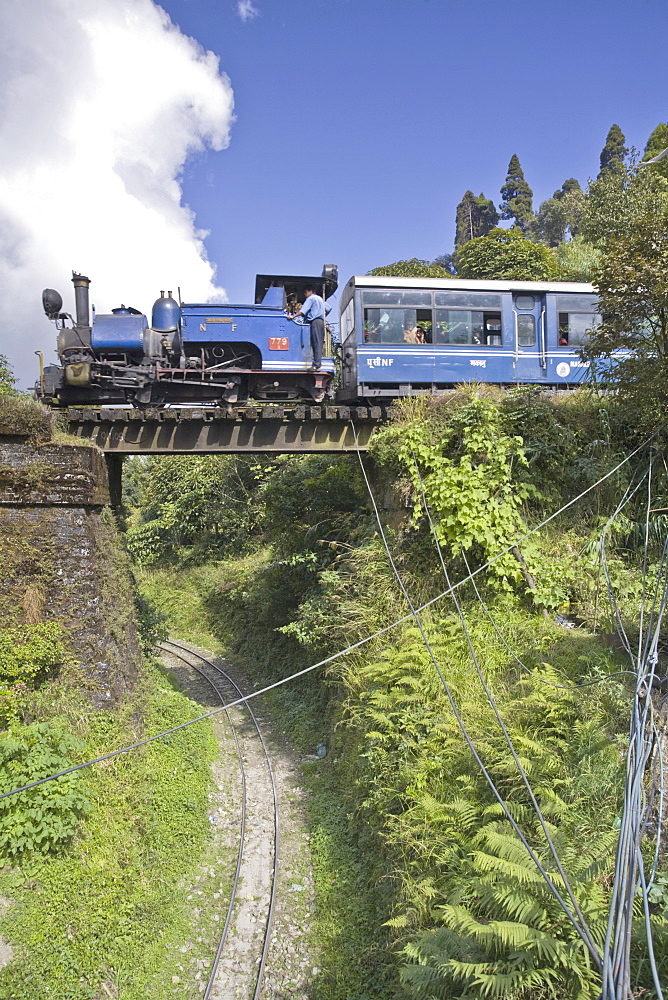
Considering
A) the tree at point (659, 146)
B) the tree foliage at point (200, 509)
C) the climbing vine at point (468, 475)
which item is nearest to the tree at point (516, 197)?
the tree at point (659, 146)

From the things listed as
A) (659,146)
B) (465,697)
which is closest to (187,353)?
(465,697)

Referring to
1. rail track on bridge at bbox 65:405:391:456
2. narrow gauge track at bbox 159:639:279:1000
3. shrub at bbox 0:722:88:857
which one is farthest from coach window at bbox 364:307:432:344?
shrub at bbox 0:722:88:857

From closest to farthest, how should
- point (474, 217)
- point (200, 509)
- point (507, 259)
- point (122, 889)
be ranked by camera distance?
point (122, 889)
point (200, 509)
point (507, 259)
point (474, 217)

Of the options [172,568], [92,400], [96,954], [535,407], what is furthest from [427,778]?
[172,568]

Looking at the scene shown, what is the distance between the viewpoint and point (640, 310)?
304 inches

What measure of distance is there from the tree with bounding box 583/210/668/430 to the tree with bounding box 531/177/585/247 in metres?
41.9

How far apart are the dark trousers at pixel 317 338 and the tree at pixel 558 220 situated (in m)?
39.3

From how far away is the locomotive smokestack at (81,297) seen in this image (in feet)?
38.6

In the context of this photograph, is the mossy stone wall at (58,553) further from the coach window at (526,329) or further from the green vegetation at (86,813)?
the coach window at (526,329)

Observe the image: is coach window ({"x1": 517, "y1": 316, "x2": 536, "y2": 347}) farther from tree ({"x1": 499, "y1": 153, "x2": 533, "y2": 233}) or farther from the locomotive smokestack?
tree ({"x1": 499, "y1": 153, "x2": 533, "y2": 233})

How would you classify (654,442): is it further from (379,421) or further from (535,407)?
(379,421)

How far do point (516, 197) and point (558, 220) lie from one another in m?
8.67

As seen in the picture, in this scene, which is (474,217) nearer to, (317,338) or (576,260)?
(576,260)

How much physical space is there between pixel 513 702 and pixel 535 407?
4.89m
